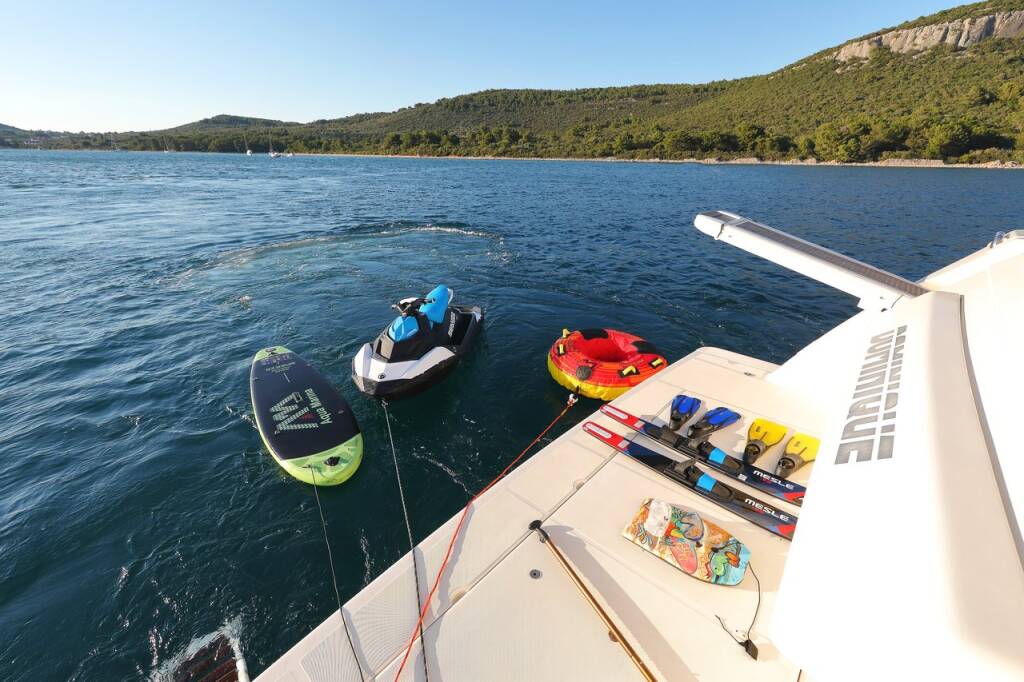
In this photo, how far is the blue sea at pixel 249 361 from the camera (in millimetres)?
6340

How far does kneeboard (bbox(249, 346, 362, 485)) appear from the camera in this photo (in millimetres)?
8102

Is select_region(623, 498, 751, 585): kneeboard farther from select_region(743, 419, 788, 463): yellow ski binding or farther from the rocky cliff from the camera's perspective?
the rocky cliff

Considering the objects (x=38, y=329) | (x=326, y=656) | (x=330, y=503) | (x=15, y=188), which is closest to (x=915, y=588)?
(x=326, y=656)

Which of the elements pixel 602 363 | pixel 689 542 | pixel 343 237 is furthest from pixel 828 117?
pixel 689 542

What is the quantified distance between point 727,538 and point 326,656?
4.56 metres

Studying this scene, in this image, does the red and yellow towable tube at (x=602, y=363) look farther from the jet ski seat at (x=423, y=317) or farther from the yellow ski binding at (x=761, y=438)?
the jet ski seat at (x=423, y=317)

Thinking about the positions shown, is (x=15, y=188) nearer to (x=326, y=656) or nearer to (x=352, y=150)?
(x=326, y=656)

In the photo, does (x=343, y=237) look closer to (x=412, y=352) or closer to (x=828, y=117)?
(x=412, y=352)

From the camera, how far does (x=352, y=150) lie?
481 feet

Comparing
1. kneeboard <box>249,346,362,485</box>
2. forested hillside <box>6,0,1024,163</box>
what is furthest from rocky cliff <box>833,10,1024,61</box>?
kneeboard <box>249,346,362,485</box>

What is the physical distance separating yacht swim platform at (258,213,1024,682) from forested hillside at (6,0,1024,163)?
104940mm

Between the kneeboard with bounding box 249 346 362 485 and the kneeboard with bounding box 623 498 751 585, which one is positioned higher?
the kneeboard with bounding box 623 498 751 585

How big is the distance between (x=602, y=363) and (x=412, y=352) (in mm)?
5181

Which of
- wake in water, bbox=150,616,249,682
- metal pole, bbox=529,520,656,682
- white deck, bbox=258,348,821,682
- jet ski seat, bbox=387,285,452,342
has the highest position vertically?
jet ski seat, bbox=387,285,452,342
